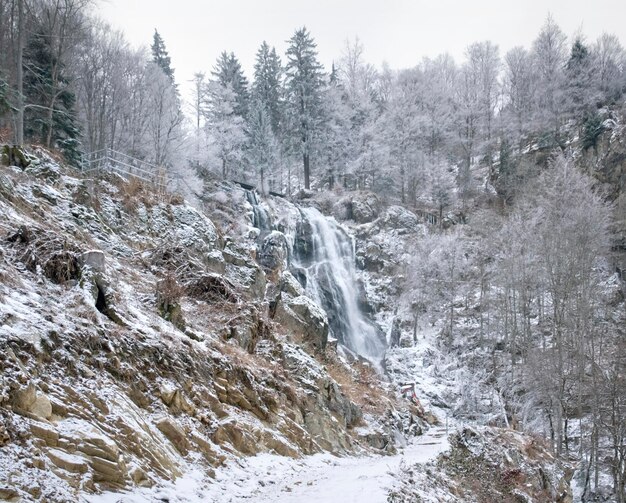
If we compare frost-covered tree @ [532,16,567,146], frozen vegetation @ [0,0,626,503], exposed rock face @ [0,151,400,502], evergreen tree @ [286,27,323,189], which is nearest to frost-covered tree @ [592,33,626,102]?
frozen vegetation @ [0,0,626,503]

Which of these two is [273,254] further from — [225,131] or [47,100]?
[225,131]

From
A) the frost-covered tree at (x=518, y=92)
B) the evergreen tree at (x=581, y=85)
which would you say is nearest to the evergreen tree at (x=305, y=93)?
the frost-covered tree at (x=518, y=92)

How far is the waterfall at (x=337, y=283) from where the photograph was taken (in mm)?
26562

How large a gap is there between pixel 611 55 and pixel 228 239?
48215 mm

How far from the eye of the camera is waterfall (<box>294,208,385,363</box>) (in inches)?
1046

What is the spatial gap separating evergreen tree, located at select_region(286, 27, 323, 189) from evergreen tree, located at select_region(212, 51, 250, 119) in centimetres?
527

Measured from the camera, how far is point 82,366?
5707 mm

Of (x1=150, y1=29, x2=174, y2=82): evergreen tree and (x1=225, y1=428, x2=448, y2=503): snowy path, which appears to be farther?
(x1=150, y1=29, x2=174, y2=82): evergreen tree

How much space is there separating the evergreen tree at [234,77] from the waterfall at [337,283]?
70.0 ft

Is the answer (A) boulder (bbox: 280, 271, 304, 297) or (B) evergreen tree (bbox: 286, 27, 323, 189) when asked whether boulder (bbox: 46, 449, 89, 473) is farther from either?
(B) evergreen tree (bbox: 286, 27, 323, 189)

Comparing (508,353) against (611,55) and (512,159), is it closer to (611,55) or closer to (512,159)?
(512,159)

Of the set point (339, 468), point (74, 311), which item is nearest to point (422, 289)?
point (339, 468)

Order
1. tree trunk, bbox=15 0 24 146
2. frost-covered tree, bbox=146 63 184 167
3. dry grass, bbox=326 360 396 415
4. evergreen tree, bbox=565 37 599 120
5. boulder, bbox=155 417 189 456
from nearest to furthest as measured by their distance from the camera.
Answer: boulder, bbox=155 417 189 456, dry grass, bbox=326 360 396 415, tree trunk, bbox=15 0 24 146, frost-covered tree, bbox=146 63 184 167, evergreen tree, bbox=565 37 599 120

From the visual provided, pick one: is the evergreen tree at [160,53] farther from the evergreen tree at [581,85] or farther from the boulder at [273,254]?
the evergreen tree at [581,85]
